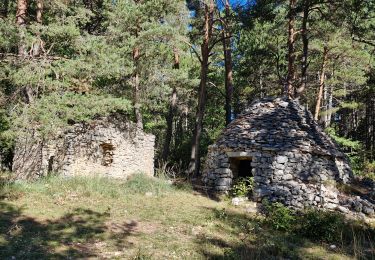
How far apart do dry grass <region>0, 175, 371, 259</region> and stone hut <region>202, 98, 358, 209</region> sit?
4.50 ft

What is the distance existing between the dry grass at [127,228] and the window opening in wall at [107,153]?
3987 mm

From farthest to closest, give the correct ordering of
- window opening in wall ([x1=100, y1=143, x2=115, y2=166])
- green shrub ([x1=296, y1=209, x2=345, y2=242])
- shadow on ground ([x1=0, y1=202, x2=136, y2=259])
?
window opening in wall ([x1=100, y1=143, x2=115, y2=166])
green shrub ([x1=296, y1=209, x2=345, y2=242])
shadow on ground ([x1=0, y1=202, x2=136, y2=259])

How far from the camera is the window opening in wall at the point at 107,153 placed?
13363mm

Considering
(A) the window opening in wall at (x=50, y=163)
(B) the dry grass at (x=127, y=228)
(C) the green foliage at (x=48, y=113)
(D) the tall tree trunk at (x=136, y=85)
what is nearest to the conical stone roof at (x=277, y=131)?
(B) the dry grass at (x=127, y=228)

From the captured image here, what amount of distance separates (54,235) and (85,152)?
288 inches

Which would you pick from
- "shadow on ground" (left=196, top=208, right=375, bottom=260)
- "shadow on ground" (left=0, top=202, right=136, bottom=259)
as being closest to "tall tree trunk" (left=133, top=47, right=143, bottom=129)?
"shadow on ground" (left=0, top=202, right=136, bottom=259)

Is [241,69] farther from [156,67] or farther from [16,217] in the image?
[16,217]

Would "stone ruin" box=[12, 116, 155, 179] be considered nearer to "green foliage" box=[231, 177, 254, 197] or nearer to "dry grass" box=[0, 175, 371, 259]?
"dry grass" box=[0, 175, 371, 259]

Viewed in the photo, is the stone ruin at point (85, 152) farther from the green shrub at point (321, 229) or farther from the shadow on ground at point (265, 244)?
the green shrub at point (321, 229)

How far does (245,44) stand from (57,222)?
11625 mm

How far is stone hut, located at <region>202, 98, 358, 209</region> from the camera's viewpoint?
29.9 ft

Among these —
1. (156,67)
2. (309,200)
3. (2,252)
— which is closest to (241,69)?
(156,67)

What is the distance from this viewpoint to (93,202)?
784cm

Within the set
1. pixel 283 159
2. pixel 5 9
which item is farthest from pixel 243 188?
pixel 5 9
